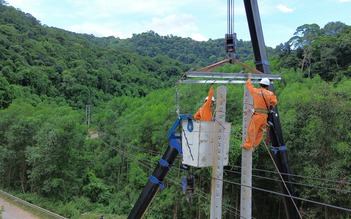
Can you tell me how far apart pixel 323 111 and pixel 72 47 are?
66330mm

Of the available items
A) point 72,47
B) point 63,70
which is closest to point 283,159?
point 63,70

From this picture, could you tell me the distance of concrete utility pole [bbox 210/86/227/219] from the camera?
354 centimetres

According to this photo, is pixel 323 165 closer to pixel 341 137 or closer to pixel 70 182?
pixel 341 137

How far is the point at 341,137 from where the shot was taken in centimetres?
1109

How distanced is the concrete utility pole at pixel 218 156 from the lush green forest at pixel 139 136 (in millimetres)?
1231

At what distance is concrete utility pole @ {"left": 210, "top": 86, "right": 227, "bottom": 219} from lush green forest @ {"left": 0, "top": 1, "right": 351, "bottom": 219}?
4.04 ft

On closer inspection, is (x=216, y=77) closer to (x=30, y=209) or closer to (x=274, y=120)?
(x=274, y=120)

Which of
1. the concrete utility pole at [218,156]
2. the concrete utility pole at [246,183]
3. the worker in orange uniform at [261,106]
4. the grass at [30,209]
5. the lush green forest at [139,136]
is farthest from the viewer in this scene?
the grass at [30,209]

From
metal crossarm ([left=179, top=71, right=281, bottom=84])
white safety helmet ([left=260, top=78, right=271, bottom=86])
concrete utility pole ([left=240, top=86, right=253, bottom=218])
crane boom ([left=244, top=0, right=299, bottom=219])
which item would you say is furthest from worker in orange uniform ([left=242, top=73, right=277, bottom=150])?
crane boom ([left=244, top=0, right=299, bottom=219])

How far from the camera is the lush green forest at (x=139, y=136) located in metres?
11.6

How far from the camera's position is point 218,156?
3641mm

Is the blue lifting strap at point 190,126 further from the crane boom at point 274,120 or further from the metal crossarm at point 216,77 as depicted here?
the crane boom at point 274,120

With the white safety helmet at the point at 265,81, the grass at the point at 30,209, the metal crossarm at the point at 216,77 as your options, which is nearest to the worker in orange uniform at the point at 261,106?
the white safety helmet at the point at 265,81

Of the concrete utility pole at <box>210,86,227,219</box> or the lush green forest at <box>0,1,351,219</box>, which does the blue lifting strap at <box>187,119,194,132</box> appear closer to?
the concrete utility pole at <box>210,86,227,219</box>
